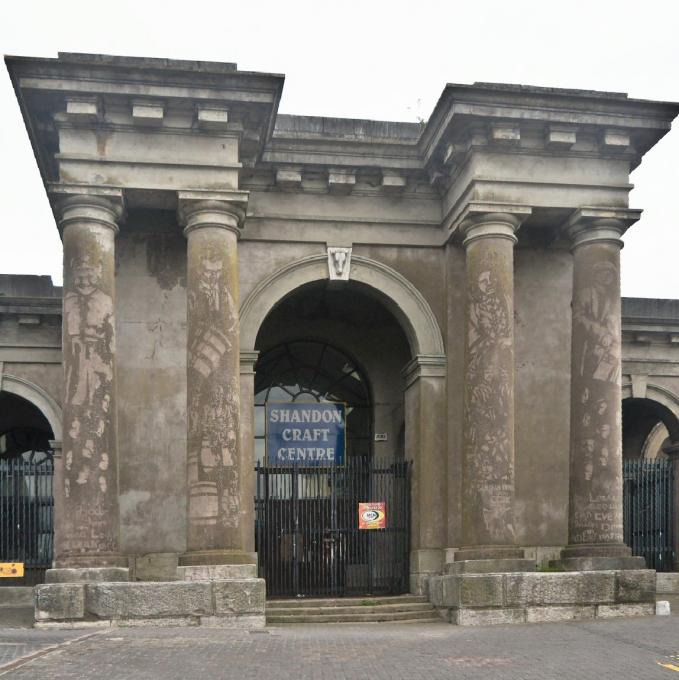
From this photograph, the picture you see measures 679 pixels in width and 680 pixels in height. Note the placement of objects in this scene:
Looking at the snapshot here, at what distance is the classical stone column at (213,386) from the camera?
15203 millimetres

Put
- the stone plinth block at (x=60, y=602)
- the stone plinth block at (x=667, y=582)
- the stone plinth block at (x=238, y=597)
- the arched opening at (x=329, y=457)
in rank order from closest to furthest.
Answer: the stone plinth block at (x=60, y=602), the stone plinth block at (x=238, y=597), the arched opening at (x=329, y=457), the stone plinth block at (x=667, y=582)

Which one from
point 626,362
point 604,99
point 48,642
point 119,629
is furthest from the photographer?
point 626,362

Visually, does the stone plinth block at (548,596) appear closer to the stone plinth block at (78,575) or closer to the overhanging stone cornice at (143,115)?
the stone plinth block at (78,575)

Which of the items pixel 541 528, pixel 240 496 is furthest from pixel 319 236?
pixel 541 528

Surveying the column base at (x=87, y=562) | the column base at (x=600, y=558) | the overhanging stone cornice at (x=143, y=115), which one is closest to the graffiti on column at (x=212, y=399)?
the column base at (x=87, y=562)

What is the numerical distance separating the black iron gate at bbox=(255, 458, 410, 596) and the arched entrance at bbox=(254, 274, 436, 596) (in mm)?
18

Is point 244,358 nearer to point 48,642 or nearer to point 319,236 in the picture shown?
point 319,236

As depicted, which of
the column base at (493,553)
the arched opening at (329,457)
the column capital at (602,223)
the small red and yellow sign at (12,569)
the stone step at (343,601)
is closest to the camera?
the column base at (493,553)

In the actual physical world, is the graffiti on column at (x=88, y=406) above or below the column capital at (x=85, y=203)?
below

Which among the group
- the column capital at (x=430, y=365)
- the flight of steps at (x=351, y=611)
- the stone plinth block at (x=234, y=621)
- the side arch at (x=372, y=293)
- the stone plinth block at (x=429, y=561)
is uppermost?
the side arch at (x=372, y=293)

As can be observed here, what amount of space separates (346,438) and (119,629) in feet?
28.1

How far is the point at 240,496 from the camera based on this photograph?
50.9 ft

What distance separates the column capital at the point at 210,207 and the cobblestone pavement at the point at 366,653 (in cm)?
582

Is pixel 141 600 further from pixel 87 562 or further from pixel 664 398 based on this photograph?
pixel 664 398
